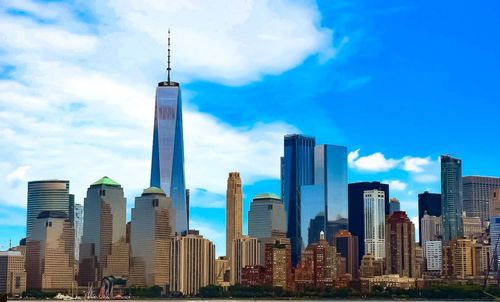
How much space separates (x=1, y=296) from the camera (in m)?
47.3

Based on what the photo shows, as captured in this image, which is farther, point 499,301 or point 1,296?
point 499,301

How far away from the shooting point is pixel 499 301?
376ft

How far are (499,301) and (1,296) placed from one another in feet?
269
